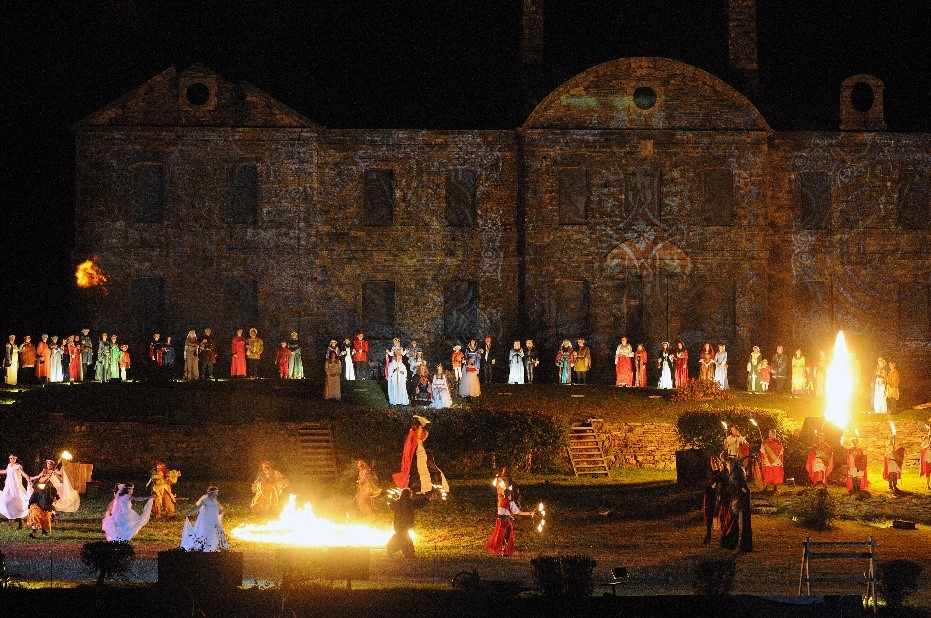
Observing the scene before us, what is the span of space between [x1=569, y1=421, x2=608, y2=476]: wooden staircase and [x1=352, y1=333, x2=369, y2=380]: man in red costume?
809 cm

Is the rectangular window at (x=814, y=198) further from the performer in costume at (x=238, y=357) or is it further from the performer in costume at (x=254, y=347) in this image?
the performer in costume at (x=238, y=357)

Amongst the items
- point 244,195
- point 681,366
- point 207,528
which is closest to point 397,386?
point 681,366

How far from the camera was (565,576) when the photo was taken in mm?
13250

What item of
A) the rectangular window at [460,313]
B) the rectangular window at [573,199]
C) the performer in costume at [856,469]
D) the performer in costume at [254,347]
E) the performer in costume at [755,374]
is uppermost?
the rectangular window at [573,199]

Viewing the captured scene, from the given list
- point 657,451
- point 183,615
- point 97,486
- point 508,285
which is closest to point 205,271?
point 508,285

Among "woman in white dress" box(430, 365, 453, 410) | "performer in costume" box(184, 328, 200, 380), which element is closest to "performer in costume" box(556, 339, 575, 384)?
"woman in white dress" box(430, 365, 453, 410)

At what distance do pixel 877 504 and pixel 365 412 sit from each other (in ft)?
36.3

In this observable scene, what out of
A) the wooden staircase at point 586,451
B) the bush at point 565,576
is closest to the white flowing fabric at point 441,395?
the wooden staircase at point 586,451

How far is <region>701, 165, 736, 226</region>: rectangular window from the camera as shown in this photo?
36.9 metres

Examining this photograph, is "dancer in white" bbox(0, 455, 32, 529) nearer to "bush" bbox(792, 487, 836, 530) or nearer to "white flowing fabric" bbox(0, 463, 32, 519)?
"white flowing fabric" bbox(0, 463, 32, 519)

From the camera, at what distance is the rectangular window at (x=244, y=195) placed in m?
36.6

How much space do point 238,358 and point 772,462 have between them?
15.3 meters

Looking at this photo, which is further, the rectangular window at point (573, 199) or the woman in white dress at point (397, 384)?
the rectangular window at point (573, 199)

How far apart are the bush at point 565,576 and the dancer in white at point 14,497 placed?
11.0 metres
